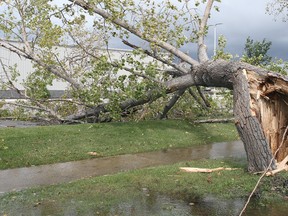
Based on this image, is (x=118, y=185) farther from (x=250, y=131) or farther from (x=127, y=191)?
(x=250, y=131)

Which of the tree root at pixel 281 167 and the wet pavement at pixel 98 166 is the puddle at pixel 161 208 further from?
the wet pavement at pixel 98 166

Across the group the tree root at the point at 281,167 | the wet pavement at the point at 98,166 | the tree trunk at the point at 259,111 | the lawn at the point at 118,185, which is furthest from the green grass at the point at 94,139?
the tree root at the point at 281,167

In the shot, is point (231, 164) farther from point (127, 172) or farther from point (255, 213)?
point (255, 213)

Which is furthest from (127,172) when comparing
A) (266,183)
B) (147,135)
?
(147,135)

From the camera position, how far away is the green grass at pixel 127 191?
5480mm

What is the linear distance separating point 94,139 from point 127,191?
13.7ft

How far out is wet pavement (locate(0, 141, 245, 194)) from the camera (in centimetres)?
711

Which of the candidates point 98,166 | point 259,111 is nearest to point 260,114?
point 259,111

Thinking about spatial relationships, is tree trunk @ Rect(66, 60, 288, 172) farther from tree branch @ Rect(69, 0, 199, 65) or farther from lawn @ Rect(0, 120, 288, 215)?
tree branch @ Rect(69, 0, 199, 65)

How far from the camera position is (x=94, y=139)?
10172 mm

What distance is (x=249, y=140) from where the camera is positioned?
695 centimetres

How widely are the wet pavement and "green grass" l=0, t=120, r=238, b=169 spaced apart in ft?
1.23

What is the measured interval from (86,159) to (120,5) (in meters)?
3.80

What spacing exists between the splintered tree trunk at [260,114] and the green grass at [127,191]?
42 centimetres
